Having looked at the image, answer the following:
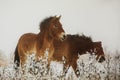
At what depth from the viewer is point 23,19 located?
2.61 meters

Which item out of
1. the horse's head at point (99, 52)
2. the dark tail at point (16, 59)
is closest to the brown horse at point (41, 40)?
the dark tail at point (16, 59)

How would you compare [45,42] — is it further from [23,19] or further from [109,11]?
[109,11]

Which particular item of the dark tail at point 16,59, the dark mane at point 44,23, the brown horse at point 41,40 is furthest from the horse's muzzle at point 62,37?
the dark tail at point 16,59

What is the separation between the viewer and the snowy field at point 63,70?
99.8 inches

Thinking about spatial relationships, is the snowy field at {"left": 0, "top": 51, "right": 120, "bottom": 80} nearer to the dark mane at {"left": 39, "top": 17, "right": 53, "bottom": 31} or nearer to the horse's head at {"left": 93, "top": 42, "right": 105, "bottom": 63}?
the horse's head at {"left": 93, "top": 42, "right": 105, "bottom": 63}

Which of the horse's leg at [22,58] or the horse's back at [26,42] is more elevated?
the horse's back at [26,42]

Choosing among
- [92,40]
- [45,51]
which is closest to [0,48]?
[45,51]

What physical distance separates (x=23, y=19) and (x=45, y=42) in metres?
0.27

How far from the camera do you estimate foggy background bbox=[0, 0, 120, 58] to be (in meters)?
2.60

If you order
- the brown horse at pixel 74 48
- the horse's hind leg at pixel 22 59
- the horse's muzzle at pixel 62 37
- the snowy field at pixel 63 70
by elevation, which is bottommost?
the snowy field at pixel 63 70

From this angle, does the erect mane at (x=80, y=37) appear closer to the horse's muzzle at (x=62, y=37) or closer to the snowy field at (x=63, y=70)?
the horse's muzzle at (x=62, y=37)

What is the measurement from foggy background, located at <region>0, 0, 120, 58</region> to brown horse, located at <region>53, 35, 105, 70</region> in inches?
1.9

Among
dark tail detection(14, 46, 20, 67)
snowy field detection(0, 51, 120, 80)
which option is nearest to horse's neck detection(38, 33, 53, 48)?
snowy field detection(0, 51, 120, 80)

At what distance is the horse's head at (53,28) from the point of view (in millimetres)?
2613
